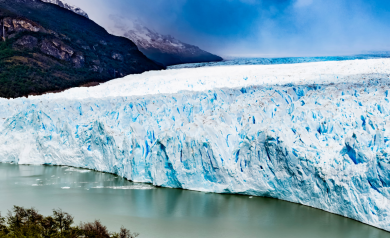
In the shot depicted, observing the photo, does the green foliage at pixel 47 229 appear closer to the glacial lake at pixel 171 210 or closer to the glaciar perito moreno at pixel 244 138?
the glacial lake at pixel 171 210

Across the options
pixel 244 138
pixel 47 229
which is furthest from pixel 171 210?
pixel 47 229

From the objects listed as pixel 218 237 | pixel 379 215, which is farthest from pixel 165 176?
pixel 379 215

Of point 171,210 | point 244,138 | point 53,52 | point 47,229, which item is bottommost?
point 47,229

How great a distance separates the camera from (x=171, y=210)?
8156mm

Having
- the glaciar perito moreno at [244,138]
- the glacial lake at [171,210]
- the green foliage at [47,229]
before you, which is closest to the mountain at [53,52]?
the glaciar perito moreno at [244,138]

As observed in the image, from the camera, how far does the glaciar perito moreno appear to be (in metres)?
7.40

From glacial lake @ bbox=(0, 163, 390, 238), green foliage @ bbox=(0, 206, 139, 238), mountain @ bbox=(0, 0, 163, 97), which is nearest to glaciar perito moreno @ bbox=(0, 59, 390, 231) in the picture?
glacial lake @ bbox=(0, 163, 390, 238)

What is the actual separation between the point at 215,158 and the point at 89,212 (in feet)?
9.96

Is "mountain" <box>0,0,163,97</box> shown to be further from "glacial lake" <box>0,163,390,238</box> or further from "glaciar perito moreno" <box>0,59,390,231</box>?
"glacial lake" <box>0,163,390,238</box>

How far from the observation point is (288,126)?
8891 millimetres

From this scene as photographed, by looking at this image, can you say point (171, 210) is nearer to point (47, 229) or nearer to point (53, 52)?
point (47, 229)

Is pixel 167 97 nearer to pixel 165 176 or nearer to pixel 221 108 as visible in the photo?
pixel 221 108

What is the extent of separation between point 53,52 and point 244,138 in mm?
26994

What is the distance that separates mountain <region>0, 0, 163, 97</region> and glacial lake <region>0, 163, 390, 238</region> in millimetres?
17460
